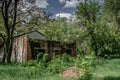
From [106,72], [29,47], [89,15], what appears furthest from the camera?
[89,15]

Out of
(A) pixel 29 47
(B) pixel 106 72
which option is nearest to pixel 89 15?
(A) pixel 29 47

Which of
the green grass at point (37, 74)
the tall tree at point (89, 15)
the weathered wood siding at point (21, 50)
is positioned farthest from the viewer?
the tall tree at point (89, 15)

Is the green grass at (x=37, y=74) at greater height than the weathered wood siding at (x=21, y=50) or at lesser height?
lesser

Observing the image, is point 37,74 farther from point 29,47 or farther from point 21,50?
point 21,50

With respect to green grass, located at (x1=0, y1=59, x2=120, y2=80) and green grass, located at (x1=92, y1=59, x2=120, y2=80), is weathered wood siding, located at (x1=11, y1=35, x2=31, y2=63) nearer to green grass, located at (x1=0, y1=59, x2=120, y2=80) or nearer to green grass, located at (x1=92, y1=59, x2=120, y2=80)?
green grass, located at (x1=92, y1=59, x2=120, y2=80)

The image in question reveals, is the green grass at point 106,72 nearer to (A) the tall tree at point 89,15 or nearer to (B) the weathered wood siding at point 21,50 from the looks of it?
(B) the weathered wood siding at point 21,50

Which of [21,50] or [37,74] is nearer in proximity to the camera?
[37,74]

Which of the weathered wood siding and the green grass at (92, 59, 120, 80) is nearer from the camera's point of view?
the green grass at (92, 59, 120, 80)

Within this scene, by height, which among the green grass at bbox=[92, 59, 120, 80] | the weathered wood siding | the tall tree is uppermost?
the tall tree

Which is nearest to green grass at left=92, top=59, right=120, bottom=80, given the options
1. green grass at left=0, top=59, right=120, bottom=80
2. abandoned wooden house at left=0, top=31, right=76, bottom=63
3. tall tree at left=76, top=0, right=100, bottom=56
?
green grass at left=0, top=59, right=120, bottom=80

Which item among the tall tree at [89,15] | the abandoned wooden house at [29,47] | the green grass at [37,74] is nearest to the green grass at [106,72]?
the green grass at [37,74]

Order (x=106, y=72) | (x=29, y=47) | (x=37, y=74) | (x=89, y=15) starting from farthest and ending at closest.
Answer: (x=89, y=15), (x=29, y=47), (x=106, y=72), (x=37, y=74)

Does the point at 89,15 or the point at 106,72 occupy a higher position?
the point at 89,15

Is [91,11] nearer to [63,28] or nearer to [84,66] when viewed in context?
[63,28]
